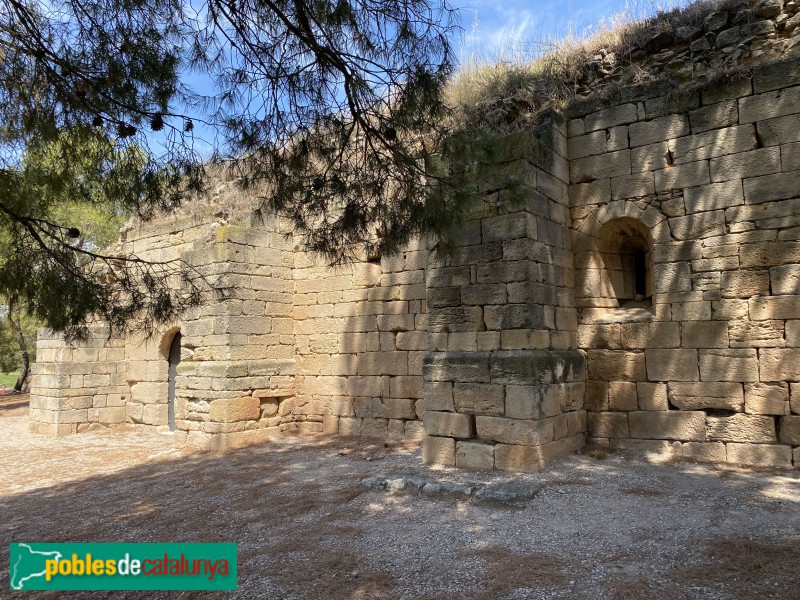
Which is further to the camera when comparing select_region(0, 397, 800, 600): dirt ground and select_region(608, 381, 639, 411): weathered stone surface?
select_region(608, 381, 639, 411): weathered stone surface

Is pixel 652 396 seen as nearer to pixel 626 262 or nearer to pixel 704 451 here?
pixel 704 451

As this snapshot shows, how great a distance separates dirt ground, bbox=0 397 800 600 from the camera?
12.1 ft

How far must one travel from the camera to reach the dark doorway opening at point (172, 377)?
38.1 ft

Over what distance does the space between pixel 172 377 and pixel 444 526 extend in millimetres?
8395

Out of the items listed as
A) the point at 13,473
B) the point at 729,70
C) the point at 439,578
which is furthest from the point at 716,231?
the point at 13,473

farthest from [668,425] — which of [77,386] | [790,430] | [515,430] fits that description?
[77,386]

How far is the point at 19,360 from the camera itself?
27.5 meters

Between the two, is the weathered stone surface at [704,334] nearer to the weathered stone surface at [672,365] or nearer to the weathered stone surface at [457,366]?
the weathered stone surface at [672,365]

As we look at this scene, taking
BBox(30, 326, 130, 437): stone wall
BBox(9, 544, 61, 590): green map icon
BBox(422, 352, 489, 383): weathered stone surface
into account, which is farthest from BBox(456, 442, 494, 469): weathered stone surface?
BBox(30, 326, 130, 437): stone wall

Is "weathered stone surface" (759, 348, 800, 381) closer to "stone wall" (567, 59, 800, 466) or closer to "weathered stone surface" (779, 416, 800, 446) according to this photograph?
"stone wall" (567, 59, 800, 466)

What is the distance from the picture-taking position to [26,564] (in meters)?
4.38

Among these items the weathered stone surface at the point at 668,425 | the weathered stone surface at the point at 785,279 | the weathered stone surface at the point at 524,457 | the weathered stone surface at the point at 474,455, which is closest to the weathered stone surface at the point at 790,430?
Result: the weathered stone surface at the point at 668,425

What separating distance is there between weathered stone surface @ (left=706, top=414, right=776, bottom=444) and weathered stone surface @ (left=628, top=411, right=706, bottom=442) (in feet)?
0.35

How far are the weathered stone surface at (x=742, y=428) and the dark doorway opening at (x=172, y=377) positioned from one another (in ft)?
30.6
